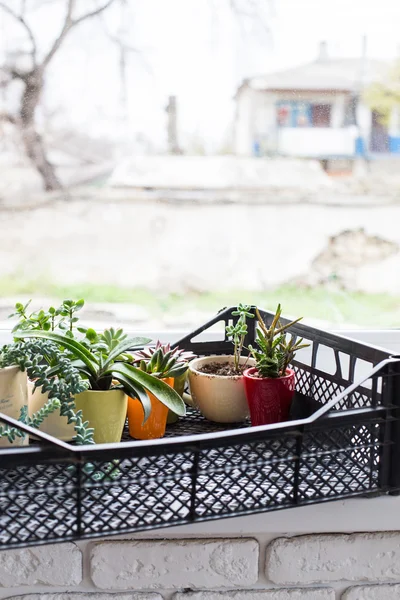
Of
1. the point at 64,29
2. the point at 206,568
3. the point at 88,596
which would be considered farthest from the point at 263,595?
the point at 64,29

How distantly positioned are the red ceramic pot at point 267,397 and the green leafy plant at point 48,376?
22cm

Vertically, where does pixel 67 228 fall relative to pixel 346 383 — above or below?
above

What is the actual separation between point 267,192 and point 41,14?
522mm

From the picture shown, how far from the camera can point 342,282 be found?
1292 mm

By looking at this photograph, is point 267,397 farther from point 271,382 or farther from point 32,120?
point 32,120

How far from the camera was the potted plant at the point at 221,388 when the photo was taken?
885 millimetres

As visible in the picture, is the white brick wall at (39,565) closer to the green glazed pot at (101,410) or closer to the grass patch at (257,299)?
the green glazed pot at (101,410)

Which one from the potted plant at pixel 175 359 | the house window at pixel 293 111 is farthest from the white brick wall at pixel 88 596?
the house window at pixel 293 111

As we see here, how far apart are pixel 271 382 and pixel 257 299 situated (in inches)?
18.0

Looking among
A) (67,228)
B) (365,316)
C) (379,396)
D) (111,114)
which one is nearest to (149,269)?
(67,228)

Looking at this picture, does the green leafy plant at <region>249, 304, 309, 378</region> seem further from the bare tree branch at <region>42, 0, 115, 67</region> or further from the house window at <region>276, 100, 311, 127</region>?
the bare tree branch at <region>42, 0, 115, 67</region>

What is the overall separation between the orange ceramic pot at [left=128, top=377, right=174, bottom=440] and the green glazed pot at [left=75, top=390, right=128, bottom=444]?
0.05m

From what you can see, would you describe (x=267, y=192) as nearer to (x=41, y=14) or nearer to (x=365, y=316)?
(x=365, y=316)

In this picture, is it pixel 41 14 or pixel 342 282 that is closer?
pixel 41 14
